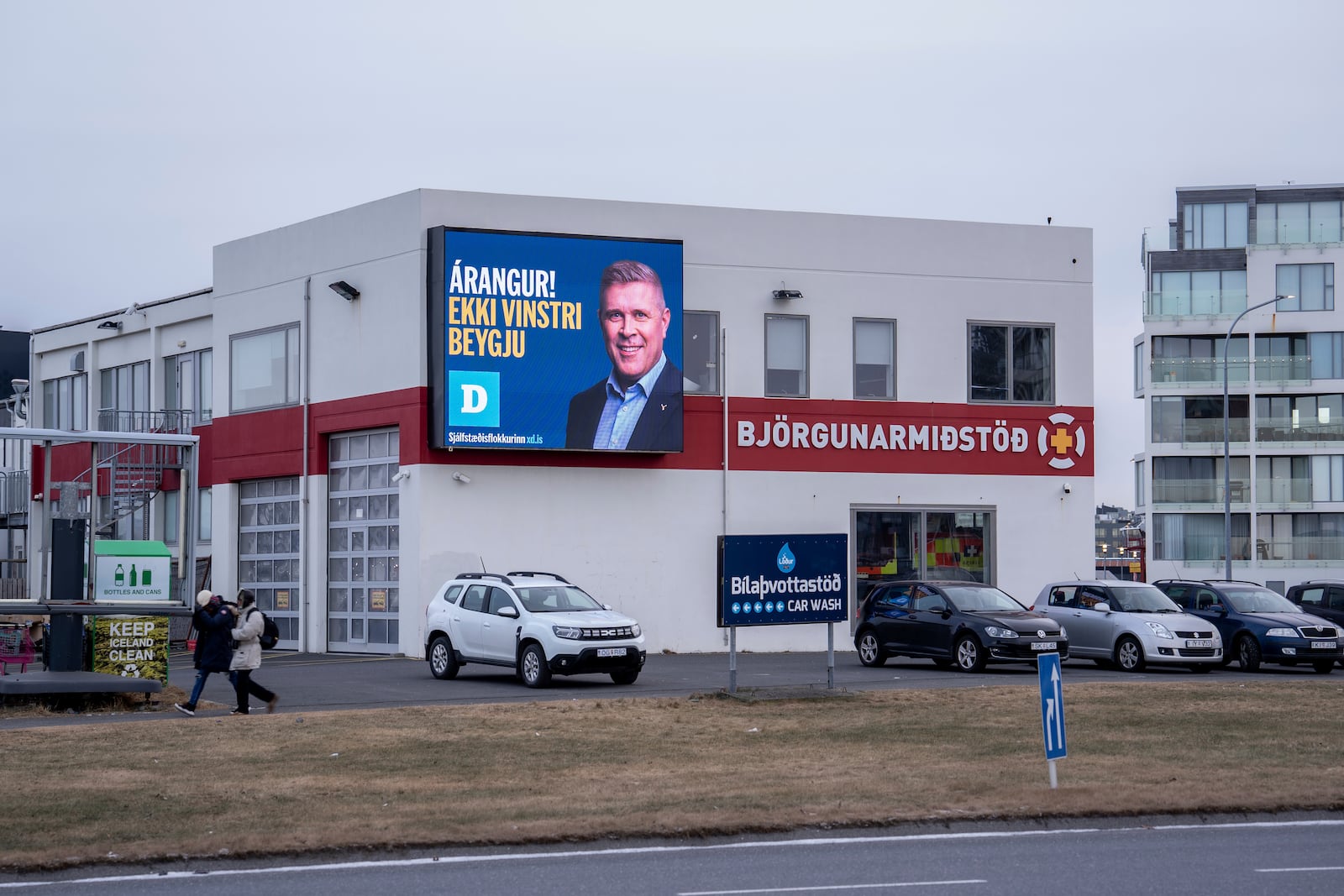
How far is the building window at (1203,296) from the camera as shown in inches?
2867

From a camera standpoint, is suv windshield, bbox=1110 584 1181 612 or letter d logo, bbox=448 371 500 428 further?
letter d logo, bbox=448 371 500 428

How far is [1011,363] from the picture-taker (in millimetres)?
36062

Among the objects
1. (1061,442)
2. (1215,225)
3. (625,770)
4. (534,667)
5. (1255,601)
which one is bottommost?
(625,770)

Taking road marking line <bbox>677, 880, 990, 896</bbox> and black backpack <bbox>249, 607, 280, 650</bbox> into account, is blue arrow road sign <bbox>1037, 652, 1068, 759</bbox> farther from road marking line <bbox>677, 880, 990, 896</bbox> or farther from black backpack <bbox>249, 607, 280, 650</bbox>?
black backpack <bbox>249, 607, 280, 650</bbox>

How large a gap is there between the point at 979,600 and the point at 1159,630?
9.74ft

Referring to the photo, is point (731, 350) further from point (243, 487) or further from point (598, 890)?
point (598, 890)

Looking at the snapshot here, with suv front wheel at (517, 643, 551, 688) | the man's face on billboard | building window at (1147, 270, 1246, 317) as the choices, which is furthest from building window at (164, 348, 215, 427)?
building window at (1147, 270, 1246, 317)

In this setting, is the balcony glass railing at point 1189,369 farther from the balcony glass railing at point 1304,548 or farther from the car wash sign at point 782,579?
the car wash sign at point 782,579

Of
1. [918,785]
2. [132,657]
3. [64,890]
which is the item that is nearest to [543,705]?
[132,657]

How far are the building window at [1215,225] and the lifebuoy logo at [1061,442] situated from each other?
42.5 meters

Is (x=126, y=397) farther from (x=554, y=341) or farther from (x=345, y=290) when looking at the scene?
(x=554, y=341)

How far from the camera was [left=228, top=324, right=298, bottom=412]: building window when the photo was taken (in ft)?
113

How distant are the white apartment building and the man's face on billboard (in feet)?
139

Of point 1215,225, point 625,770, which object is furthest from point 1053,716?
point 1215,225
